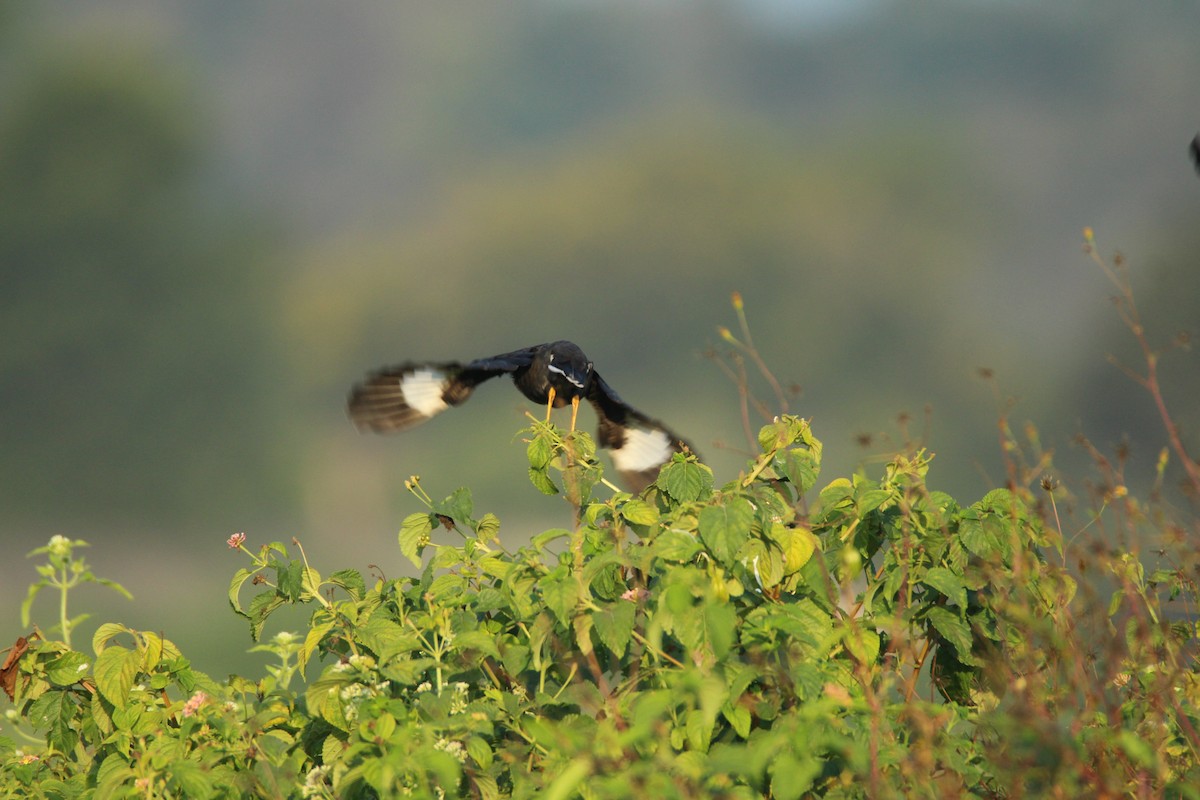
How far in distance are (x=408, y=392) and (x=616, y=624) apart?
5.31 feet

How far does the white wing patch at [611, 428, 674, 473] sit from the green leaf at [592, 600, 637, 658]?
147cm

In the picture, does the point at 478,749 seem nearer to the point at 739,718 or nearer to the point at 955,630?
the point at 739,718

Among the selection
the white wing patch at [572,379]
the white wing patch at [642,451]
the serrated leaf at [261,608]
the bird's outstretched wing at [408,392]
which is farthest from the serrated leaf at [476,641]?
the white wing patch at [642,451]

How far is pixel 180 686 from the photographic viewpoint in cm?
258

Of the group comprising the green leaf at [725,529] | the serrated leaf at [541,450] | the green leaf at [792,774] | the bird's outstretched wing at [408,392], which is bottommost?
the green leaf at [792,774]

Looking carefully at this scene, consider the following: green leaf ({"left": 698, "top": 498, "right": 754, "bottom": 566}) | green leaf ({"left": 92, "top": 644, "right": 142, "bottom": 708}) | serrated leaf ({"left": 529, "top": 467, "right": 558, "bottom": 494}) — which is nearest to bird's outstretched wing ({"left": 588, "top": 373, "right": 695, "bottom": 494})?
serrated leaf ({"left": 529, "top": 467, "right": 558, "bottom": 494})

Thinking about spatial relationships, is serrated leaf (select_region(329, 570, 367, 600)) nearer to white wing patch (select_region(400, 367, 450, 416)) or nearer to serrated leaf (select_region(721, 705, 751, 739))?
white wing patch (select_region(400, 367, 450, 416))

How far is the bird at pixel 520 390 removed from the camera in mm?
3350

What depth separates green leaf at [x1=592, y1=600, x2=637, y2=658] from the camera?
6.62ft

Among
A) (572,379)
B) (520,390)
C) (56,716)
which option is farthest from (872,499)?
(56,716)

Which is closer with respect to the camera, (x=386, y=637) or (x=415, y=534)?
(x=386, y=637)

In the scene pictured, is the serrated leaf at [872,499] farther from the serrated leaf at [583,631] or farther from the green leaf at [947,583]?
the serrated leaf at [583,631]

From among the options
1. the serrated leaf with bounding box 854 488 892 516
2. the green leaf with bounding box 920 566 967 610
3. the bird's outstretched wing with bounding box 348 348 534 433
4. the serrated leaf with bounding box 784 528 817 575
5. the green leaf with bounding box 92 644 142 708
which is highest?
the bird's outstretched wing with bounding box 348 348 534 433

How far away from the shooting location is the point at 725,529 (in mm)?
2084
